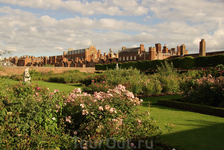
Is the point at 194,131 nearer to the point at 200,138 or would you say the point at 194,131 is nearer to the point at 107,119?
the point at 200,138

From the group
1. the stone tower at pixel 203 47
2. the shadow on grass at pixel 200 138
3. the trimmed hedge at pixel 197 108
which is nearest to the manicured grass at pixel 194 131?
the shadow on grass at pixel 200 138

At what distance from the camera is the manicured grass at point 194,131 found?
3.66 metres

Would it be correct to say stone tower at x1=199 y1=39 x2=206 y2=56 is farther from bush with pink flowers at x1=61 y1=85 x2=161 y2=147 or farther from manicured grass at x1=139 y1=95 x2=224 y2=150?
bush with pink flowers at x1=61 y1=85 x2=161 y2=147

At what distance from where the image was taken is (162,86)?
454 inches

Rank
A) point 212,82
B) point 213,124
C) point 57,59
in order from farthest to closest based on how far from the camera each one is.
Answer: point 57,59 < point 212,82 < point 213,124

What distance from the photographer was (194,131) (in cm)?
441

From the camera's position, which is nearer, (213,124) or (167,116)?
(213,124)

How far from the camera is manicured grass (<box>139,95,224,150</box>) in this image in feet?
12.0

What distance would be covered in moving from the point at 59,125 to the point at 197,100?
5.47 m

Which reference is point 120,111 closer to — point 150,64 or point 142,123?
point 142,123

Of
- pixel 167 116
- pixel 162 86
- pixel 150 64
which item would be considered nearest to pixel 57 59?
pixel 150 64

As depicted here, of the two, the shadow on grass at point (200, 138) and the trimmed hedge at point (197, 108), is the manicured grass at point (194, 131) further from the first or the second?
the trimmed hedge at point (197, 108)

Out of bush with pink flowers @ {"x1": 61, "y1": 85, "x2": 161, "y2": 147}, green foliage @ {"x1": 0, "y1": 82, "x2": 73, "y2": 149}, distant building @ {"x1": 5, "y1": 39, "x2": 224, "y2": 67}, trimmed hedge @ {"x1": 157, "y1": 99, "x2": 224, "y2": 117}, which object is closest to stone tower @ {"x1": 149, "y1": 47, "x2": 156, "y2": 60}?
distant building @ {"x1": 5, "y1": 39, "x2": 224, "y2": 67}

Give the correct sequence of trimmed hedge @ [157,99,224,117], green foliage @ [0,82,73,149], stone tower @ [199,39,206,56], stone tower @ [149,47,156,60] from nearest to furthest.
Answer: green foliage @ [0,82,73,149] → trimmed hedge @ [157,99,224,117] → stone tower @ [199,39,206,56] → stone tower @ [149,47,156,60]
